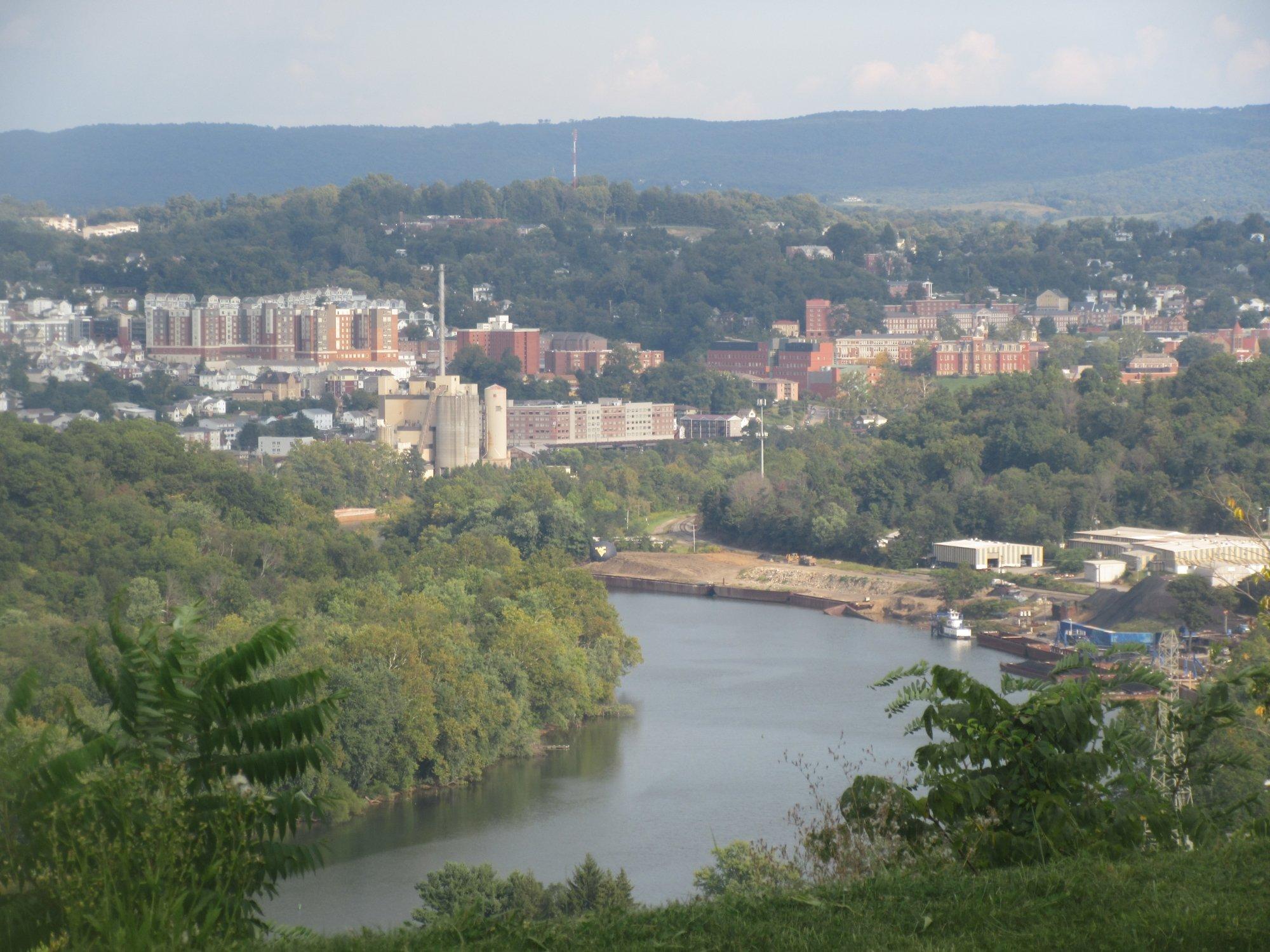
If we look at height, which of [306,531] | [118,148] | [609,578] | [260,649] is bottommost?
[609,578]

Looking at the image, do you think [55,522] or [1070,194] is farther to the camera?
[1070,194]

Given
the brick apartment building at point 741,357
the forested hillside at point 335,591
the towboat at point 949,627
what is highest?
the brick apartment building at point 741,357

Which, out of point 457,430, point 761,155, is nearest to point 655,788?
point 457,430

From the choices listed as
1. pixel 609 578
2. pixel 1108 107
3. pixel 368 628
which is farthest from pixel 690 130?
pixel 368 628

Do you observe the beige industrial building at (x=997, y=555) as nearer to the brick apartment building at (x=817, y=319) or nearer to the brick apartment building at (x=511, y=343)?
the brick apartment building at (x=511, y=343)

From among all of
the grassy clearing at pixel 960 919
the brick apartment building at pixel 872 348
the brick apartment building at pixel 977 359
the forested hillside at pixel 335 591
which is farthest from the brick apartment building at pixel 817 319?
the grassy clearing at pixel 960 919

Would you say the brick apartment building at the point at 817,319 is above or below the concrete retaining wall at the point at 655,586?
above

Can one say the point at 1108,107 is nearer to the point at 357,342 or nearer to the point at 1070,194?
the point at 1070,194
